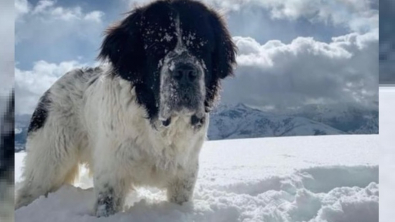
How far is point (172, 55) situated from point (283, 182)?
26.2 inches

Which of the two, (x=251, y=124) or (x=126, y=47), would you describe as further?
(x=251, y=124)

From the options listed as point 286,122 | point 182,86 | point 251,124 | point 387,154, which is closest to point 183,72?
point 182,86

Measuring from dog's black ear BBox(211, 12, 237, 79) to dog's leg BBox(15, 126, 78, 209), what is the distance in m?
0.61

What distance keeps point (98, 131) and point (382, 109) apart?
1.02m

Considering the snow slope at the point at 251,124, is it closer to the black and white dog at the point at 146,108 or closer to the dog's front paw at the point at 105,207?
the black and white dog at the point at 146,108

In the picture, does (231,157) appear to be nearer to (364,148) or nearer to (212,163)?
(212,163)

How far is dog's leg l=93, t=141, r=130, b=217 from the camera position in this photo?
194 cm

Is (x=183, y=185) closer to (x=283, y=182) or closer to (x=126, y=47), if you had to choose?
(x=283, y=182)

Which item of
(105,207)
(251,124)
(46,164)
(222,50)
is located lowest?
(105,207)

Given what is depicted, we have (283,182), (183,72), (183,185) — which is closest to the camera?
(183,72)

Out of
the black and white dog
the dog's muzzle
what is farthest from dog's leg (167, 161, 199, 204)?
the dog's muzzle

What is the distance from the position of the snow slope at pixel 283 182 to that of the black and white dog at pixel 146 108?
0.09 metres

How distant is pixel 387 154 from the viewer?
216 centimetres

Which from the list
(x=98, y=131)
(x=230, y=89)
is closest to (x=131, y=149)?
(x=98, y=131)
